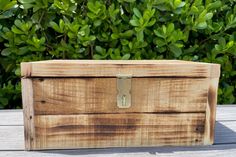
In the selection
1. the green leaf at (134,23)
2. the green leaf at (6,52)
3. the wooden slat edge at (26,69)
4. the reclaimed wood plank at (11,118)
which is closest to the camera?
the wooden slat edge at (26,69)

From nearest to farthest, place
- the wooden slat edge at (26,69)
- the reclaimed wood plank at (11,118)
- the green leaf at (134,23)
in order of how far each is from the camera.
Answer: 1. the wooden slat edge at (26,69)
2. the reclaimed wood plank at (11,118)
3. the green leaf at (134,23)

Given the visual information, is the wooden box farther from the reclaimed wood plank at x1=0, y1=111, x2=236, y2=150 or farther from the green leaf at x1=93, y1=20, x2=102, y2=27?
the green leaf at x1=93, y1=20, x2=102, y2=27

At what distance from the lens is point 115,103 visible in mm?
802

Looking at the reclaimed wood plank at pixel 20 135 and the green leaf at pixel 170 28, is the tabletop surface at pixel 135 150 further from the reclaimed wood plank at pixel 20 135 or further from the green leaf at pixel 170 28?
the green leaf at pixel 170 28

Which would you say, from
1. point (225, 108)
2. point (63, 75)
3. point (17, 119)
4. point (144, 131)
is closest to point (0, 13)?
point (17, 119)

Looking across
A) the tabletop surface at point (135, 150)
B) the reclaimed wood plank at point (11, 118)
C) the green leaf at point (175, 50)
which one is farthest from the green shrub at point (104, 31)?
the tabletop surface at point (135, 150)

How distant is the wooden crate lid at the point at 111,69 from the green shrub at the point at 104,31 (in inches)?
20.9

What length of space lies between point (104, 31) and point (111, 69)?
65cm

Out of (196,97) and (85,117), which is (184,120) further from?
(85,117)

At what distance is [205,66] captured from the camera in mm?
804

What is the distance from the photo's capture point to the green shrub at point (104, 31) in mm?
1337

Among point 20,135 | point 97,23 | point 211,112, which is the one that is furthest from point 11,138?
point 97,23

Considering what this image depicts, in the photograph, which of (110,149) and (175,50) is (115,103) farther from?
(175,50)

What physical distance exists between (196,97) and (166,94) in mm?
78
